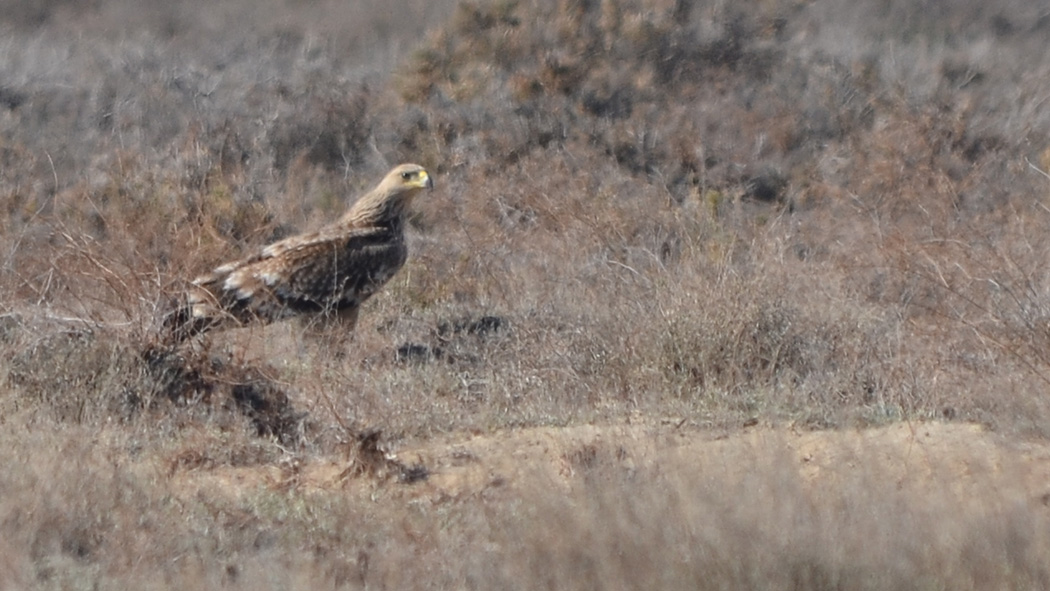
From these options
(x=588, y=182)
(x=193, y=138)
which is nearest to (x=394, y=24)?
(x=193, y=138)

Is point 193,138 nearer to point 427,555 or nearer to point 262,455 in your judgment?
point 262,455

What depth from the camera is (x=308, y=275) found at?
9.57 m

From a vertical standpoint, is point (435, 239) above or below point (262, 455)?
below

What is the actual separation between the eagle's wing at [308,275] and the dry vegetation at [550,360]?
0.28m

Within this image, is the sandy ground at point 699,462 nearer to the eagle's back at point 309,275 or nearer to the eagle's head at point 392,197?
the eagle's back at point 309,275

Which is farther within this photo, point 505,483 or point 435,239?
point 435,239

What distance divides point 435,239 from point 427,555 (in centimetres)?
919

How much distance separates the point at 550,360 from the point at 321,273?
71.7 inches

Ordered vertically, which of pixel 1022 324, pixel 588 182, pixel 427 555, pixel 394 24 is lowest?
pixel 394 24

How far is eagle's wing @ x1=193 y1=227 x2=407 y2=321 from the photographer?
368 inches

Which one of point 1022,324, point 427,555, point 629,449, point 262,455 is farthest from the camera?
point 1022,324

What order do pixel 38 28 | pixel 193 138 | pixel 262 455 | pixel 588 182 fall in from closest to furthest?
1. pixel 262 455
2. pixel 588 182
3. pixel 193 138
4. pixel 38 28

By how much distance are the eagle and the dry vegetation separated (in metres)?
0.25

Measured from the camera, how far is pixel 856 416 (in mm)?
7332
